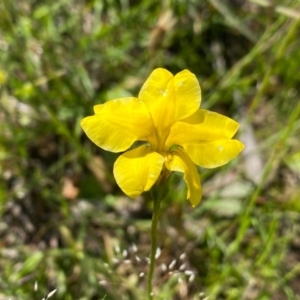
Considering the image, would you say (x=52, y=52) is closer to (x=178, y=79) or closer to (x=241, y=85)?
(x=241, y=85)

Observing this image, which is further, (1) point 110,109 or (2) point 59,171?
(2) point 59,171

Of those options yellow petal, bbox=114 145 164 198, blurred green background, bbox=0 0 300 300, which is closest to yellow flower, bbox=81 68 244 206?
yellow petal, bbox=114 145 164 198

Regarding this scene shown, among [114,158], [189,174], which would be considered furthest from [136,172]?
[114,158]

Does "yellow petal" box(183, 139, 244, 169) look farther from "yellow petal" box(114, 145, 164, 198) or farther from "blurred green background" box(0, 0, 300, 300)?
"blurred green background" box(0, 0, 300, 300)

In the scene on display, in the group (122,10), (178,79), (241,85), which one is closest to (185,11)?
(122,10)

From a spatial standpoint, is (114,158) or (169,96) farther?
(114,158)

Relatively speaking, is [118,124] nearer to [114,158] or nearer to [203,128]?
[203,128]
